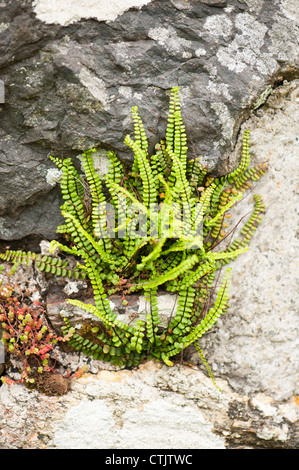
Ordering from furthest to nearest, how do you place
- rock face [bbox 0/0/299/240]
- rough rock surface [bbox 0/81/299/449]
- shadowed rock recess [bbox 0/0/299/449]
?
rough rock surface [bbox 0/81/299/449], shadowed rock recess [bbox 0/0/299/449], rock face [bbox 0/0/299/240]

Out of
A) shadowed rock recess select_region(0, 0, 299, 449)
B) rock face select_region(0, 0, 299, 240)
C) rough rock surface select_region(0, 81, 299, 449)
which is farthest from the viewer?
rough rock surface select_region(0, 81, 299, 449)

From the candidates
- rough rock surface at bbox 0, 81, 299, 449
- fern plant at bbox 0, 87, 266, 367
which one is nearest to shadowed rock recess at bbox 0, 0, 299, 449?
rough rock surface at bbox 0, 81, 299, 449

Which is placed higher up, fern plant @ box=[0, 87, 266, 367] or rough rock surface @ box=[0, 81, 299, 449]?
fern plant @ box=[0, 87, 266, 367]

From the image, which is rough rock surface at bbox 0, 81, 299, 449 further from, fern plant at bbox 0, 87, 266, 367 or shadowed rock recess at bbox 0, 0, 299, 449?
fern plant at bbox 0, 87, 266, 367

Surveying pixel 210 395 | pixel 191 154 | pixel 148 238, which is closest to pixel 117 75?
pixel 191 154

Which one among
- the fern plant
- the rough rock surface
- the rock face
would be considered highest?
the rock face

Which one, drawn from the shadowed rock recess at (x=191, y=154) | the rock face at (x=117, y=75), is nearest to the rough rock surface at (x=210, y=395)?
the shadowed rock recess at (x=191, y=154)

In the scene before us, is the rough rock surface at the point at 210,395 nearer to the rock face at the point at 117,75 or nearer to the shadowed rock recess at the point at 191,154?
the shadowed rock recess at the point at 191,154
